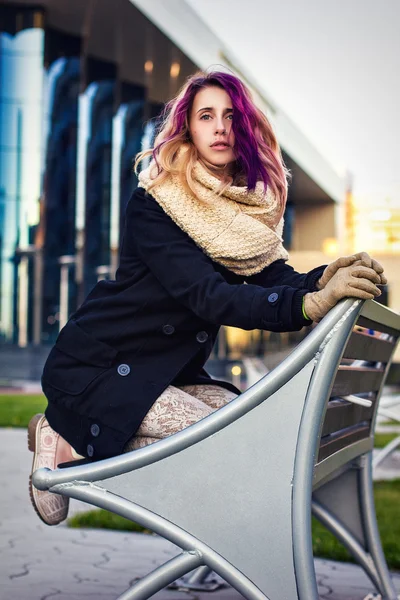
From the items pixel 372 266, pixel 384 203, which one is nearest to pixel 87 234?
pixel 384 203

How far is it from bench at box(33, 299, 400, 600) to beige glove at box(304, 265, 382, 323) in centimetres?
3

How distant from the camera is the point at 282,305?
184 centimetres

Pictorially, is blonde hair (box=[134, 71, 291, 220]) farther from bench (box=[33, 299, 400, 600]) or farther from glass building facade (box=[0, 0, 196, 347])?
glass building facade (box=[0, 0, 196, 347])

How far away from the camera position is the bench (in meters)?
1.71

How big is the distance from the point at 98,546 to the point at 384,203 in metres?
53.6

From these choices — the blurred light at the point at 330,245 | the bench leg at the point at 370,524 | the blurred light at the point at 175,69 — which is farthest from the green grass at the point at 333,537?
the blurred light at the point at 330,245

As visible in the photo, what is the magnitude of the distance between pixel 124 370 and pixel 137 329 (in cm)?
11

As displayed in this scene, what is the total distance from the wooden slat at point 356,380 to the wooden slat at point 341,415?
0.11ft

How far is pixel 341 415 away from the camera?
2107 mm

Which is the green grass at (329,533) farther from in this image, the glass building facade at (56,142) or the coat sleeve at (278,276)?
the glass building facade at (56,142)

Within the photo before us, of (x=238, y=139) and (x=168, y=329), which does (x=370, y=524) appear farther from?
(x=238, y=139)

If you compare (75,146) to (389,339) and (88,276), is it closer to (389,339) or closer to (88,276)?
(88,276)

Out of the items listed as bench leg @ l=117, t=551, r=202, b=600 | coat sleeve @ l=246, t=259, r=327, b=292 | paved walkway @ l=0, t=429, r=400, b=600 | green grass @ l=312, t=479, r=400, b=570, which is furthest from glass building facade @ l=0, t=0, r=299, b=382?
bench leg @ l=117, t=551, r=202, b=600

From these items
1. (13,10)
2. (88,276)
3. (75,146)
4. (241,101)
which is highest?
(13,10)
